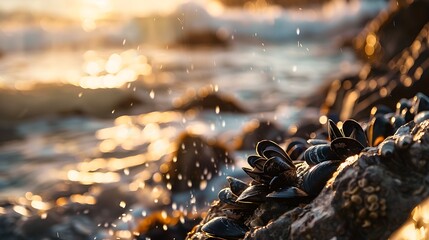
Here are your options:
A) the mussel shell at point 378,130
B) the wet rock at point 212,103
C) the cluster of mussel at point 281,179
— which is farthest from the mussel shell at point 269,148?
the wet rock at point 212,103

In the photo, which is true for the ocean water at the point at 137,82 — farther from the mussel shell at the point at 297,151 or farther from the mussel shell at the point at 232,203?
the mussel shell at the point at 232,203

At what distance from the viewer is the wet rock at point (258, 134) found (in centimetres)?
848

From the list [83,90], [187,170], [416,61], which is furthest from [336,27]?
[187,170]

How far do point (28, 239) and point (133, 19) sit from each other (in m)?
24.3

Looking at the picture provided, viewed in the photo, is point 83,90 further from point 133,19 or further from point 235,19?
point 235,19

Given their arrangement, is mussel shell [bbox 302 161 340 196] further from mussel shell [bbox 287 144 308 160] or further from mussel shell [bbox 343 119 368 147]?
mussel shell [bbox 287 144 308 160]

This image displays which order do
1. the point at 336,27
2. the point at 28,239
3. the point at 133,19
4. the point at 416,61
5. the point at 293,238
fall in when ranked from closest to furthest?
the point at 293,238, the point at 28,239, the point at 416,61, the point at 133,19, the point at 336,27

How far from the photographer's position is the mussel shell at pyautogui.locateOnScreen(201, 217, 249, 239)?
340 cm

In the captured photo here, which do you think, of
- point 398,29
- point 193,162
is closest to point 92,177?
point 193,162

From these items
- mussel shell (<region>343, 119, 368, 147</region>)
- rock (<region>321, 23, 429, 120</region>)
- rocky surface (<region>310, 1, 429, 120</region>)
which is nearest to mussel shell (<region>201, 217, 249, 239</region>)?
mussel shell (<region>343, 119, 368, 147</region>)

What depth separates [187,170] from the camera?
23.4 ft

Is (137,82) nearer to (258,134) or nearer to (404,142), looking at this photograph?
(258,134)

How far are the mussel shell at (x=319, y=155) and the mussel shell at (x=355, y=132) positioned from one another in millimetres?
331

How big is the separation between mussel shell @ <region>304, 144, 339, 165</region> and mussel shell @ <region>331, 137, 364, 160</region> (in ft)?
0.11
